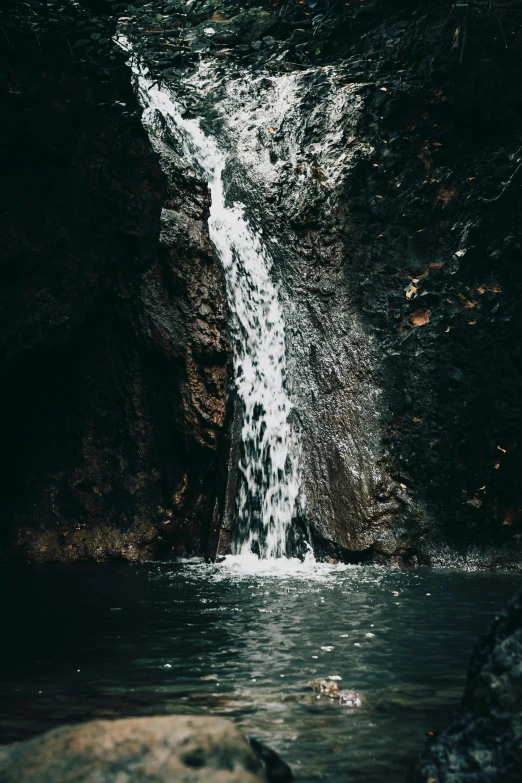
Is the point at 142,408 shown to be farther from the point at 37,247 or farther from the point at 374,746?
the point at 374,746

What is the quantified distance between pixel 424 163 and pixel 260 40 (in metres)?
4.62

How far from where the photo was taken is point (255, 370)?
10.3 meters

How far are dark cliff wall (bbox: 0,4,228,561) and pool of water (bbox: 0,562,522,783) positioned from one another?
1.93 meters

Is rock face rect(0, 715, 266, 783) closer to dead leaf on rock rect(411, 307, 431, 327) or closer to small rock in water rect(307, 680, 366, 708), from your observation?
small rock in water rect(307, 680, 366, 708)

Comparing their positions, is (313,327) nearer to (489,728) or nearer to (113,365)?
(113,365)

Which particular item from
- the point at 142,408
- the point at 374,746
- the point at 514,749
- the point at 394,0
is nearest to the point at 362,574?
the point at 142,408

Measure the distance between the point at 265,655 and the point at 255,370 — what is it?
6.25 m

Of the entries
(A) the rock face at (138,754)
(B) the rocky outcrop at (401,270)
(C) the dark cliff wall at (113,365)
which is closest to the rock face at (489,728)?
(A) the rock face at (138,754)

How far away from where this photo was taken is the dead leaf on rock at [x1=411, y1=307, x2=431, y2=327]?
997cm

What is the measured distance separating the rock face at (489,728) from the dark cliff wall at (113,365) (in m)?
6.96

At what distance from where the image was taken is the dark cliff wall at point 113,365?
9000mm

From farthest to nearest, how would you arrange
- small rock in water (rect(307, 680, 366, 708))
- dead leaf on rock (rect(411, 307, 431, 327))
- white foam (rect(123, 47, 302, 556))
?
dead leaf on rock (rect(411, 307, 431, 327)) → white foam (rect(123, 47, 302, 556)) → small rock in water (rect(307, 680, 366, 708))

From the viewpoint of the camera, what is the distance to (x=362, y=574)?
795 centimetres

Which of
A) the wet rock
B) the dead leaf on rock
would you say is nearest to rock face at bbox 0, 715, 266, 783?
the wet rock
